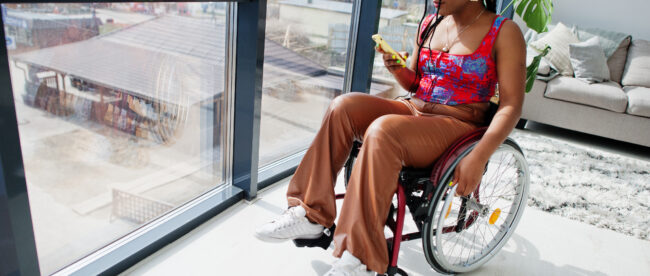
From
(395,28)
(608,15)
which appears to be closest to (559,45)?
(608,15)

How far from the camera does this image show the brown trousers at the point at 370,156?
1.15 meters

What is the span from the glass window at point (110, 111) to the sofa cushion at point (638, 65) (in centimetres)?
336

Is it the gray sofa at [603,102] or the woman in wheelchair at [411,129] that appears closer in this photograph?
the woman in wheelchair at [411,129]

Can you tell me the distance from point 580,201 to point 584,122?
1348mm

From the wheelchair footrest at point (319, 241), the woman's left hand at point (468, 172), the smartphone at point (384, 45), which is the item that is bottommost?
the wheelchair footrest at point (319, 241)

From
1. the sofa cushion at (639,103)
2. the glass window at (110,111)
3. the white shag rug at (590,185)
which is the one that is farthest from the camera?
the sofa cushion at (639,103)

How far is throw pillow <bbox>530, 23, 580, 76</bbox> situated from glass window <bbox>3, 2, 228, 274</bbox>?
2.82 m

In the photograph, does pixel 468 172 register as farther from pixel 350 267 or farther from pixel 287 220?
pixel 287 220

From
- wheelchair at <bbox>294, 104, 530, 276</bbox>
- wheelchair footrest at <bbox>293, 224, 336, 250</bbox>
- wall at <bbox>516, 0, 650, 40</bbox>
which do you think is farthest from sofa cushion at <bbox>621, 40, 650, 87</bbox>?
wheelchair footrest at <bbox>293, 224, 336, 250</bbox>

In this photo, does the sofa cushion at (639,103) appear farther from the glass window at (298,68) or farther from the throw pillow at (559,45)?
the glass window at (298,68)

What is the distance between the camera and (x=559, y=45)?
3504 mm

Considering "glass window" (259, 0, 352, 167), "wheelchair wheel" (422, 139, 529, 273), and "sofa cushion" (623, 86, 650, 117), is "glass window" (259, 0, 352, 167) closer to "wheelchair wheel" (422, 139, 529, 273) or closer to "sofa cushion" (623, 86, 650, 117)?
"wheelchair wheel" (422, 139, 529, 273)

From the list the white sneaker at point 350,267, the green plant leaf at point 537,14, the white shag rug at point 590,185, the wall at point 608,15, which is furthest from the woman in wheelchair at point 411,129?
the wall at point 608,15

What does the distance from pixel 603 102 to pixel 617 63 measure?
68 centimetres
